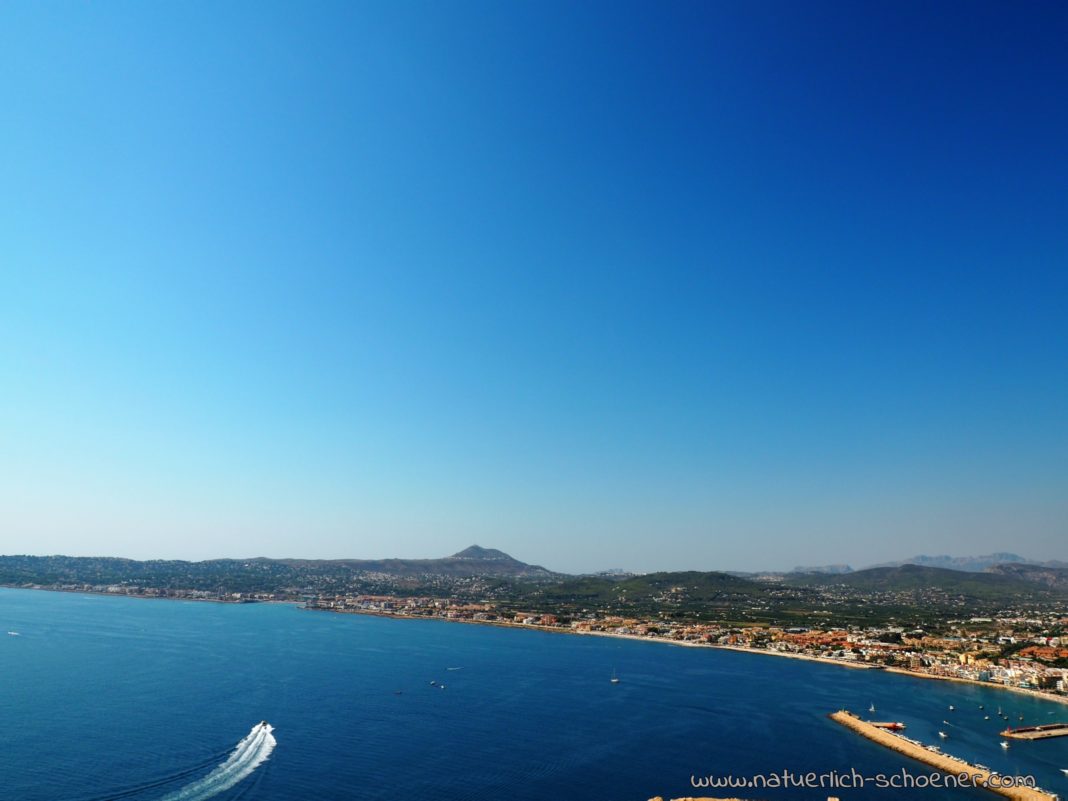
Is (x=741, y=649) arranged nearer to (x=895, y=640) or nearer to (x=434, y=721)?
(x=895, y=640)

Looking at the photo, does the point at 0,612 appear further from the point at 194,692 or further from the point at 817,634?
the point at 817,634

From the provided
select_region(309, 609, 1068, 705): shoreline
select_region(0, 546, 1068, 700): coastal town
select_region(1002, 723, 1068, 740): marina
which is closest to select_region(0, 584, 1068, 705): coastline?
select_region(309, 609, 1068, 705): shoreline

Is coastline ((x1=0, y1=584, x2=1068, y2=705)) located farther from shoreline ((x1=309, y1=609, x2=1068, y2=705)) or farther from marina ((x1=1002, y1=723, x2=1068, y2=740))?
marina ((x1=1002, y1=723, x2=1068, y2=740))

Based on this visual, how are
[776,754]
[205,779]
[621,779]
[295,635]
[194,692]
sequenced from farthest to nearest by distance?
[295,635], [194,692], [776,754], [621,779], [205,779]

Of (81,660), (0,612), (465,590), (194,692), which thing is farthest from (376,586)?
(194,692)

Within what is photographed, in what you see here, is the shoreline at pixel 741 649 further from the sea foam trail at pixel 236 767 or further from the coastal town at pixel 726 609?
the sea foam trail at pixel 236 767

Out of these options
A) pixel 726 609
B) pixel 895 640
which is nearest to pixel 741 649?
pixel 895 640
